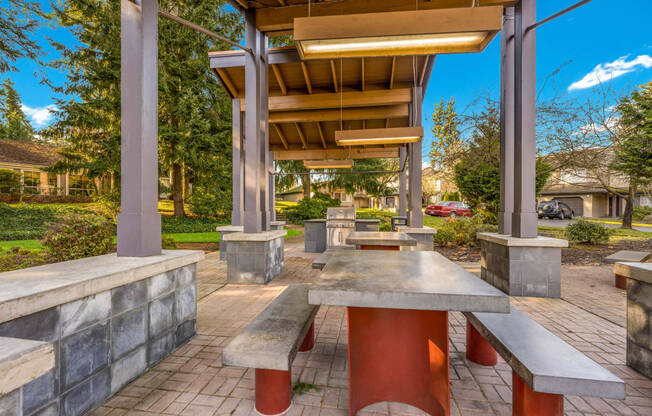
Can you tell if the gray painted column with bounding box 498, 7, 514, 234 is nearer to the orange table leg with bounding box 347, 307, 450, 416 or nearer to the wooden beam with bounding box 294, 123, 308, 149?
the orange table leg with bounding box 347, 307, 450, 416

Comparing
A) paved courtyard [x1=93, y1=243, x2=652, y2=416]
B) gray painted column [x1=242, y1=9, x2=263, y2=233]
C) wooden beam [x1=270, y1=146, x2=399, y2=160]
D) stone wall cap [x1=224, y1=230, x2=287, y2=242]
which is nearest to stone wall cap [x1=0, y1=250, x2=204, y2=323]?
paved courtyard [x1=93, y1=243, x2=652, y2=416]

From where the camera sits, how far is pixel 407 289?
146 cm

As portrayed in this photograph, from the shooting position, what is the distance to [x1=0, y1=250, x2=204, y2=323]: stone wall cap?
1369 mm

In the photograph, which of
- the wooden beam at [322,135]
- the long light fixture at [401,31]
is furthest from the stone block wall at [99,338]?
the wooden beam at [322,135]

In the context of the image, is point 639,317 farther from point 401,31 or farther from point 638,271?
point 401,31

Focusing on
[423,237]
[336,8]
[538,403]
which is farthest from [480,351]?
[336,8]

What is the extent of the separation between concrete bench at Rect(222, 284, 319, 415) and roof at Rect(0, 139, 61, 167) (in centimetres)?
2112

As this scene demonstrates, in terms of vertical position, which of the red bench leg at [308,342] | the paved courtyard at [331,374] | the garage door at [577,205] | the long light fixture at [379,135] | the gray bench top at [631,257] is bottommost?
the paved courtyard at [331,374]

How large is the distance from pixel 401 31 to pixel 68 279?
10.3 feet

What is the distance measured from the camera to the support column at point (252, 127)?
494cm

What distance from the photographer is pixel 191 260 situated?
8.90 ft

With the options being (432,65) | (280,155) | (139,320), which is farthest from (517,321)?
(280,155)

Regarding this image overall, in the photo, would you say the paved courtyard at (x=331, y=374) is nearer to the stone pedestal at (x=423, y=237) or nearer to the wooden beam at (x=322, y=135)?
the stone pedestal at (x=423, y=237)

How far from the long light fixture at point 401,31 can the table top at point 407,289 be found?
6.84 ft
